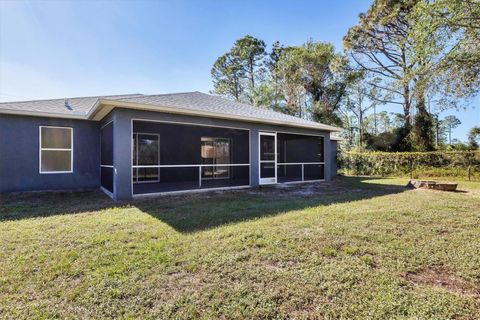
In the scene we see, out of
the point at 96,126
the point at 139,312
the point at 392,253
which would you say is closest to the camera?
the point at 139,312

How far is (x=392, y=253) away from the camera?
3408 mm

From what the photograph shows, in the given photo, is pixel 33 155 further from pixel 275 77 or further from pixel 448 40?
pixel 275 77

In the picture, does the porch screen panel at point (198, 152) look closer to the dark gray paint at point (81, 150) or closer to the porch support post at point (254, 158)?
the porch support post at point (254, 158)

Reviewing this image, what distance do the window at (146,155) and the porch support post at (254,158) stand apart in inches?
163

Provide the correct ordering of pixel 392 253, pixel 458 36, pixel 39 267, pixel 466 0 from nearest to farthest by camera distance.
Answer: pixel 39 267, pixel 392 253, pixel 466 0, pixel 458 36

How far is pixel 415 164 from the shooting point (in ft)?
49.4

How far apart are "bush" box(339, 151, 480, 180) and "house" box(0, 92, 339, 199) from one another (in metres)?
5.68

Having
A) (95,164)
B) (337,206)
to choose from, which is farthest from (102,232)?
(95,164)

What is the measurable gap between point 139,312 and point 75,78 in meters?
19.3

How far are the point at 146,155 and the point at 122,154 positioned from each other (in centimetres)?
402

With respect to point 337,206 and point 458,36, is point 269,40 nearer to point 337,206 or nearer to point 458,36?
point 458,36

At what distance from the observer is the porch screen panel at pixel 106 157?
8.16 metres

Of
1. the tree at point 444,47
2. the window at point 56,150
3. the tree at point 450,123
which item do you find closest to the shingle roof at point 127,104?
the window at point 56,150

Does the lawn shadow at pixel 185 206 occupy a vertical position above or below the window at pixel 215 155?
below
